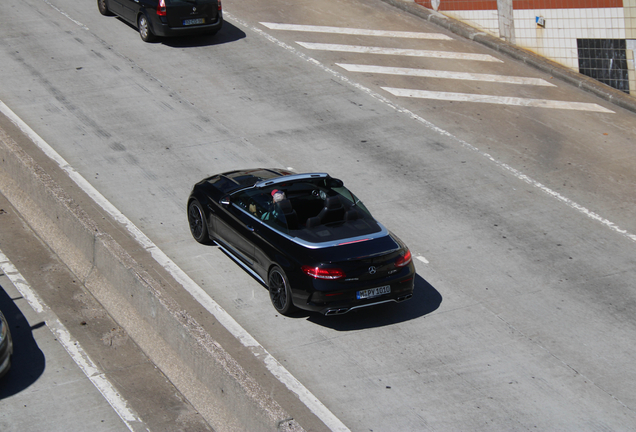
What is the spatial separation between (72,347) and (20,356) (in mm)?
572

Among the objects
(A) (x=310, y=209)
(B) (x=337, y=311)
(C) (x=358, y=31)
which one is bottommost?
(B) (x=337, y=311)

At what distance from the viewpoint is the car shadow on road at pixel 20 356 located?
8.03 meters

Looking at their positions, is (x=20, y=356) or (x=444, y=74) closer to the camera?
(x=20, y=356)

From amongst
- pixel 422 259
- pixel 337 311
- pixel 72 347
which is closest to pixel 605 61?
pixel 422 259

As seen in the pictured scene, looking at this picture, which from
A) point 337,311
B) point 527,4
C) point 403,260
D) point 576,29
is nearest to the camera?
point 337,311

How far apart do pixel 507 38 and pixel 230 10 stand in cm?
800

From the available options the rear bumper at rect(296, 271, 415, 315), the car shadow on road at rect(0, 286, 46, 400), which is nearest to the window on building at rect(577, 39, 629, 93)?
the rear bumper at rect(296, 271, 415, 315)

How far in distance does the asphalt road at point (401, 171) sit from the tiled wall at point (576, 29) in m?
0.96

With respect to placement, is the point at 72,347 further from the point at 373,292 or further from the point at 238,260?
the point at 373,292

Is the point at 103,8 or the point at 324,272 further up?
the point at 103,8

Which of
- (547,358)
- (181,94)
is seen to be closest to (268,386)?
(547,358)

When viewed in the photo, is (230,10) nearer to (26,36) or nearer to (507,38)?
(26,36)

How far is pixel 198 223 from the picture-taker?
1059cm

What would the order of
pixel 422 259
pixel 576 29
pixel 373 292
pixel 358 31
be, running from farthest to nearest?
pixel 358 31 < pixel 576 29 < pixel 422 259 < pixel 373 292
